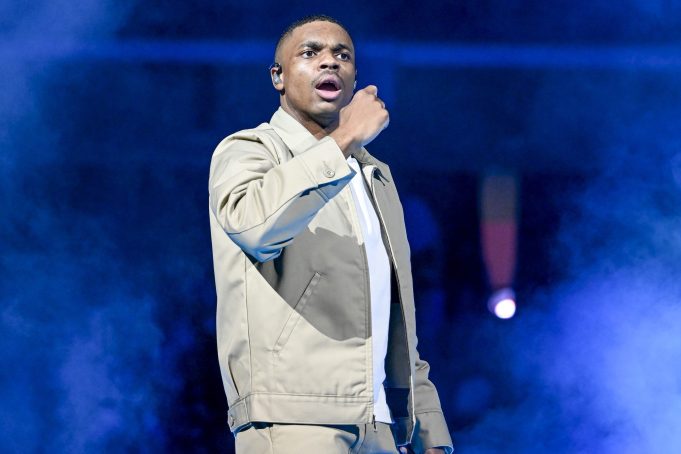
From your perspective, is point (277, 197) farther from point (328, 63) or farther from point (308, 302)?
point (328, 63)

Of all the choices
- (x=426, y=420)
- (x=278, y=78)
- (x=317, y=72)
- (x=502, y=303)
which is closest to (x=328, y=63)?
(x=317, y=72)

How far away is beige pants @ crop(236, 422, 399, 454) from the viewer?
1410 mm

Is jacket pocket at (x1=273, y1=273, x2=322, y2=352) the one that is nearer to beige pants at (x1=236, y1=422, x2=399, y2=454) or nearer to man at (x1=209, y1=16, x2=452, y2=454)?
man at (x1=209, y1=16, x2=452, y2=454)

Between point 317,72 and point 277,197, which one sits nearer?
point 277,197

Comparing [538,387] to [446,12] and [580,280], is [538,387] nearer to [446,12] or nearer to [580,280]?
[580,280]

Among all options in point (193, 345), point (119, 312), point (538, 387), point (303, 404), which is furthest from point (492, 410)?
point (303, 404)

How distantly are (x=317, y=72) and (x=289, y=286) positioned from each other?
489 mm

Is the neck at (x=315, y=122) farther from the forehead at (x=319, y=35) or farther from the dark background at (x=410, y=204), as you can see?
the dark background at (x=410, y=204)

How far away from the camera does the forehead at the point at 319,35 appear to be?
71.2 inches

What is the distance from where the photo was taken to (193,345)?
3.02 m

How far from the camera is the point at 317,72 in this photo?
1773 millimetres

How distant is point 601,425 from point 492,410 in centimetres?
36

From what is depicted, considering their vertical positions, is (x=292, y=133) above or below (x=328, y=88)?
below

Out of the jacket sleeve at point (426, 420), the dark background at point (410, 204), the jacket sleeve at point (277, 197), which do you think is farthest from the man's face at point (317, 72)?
the dark background at point (410, 204)
